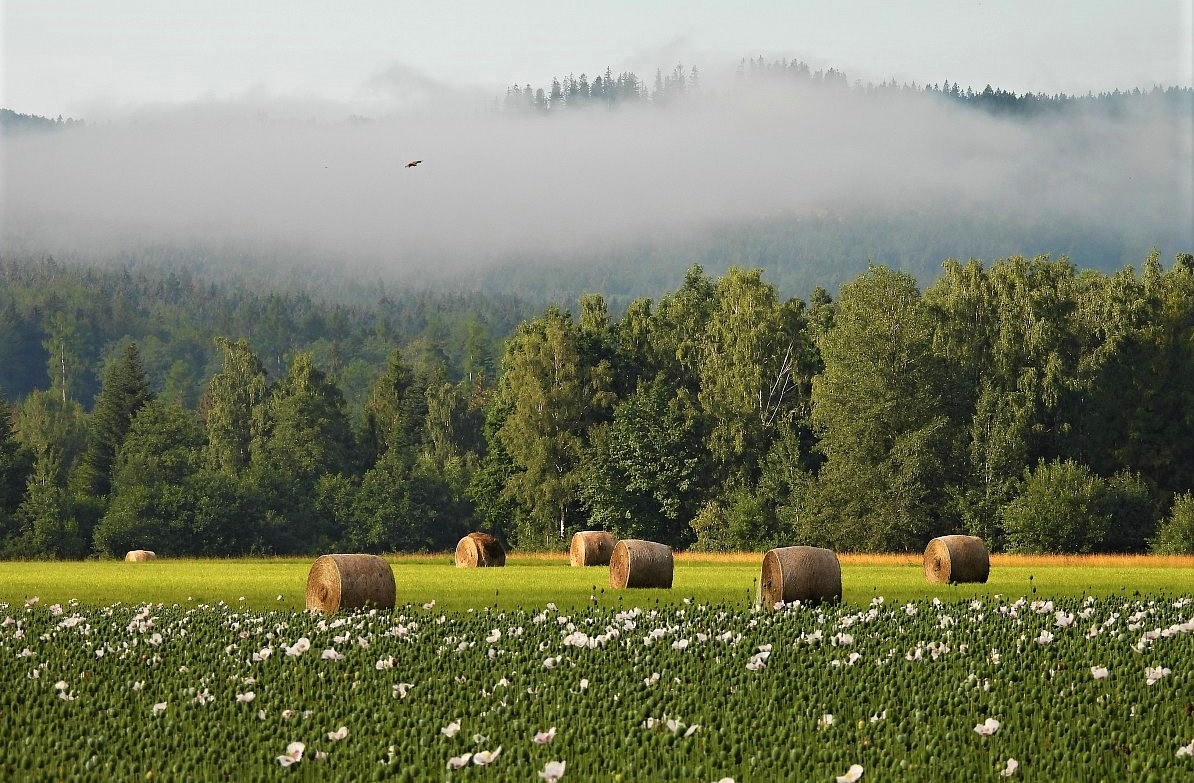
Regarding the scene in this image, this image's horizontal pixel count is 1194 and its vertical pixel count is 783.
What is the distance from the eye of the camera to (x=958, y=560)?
130 feet

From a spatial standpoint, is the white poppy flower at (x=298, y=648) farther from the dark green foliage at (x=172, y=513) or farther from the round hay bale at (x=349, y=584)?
the dark green foliage at (x=172, y=513)

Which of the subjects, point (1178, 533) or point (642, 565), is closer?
point (642, 565)

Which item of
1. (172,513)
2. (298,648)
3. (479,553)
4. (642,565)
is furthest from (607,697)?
(172,513)

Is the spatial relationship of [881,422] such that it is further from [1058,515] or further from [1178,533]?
[1178,533]

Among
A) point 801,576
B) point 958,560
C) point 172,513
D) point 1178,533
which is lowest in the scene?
point 172,513

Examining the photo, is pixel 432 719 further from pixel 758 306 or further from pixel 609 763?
pixel 758 306

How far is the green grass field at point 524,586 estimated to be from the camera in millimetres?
31828

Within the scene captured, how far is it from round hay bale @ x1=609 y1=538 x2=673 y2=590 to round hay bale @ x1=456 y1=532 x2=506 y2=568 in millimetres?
17314

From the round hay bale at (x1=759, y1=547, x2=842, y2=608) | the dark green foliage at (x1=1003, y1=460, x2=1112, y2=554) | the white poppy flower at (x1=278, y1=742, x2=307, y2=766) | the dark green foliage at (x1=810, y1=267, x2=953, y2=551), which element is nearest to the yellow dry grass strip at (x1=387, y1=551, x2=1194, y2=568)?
the dark green foliage at (x1=1003, y1=460, x2=1112, y2=554)

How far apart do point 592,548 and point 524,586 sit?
17.3m

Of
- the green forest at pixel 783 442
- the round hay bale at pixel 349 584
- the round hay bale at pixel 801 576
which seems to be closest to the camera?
the round hay bale at pixel 349 584

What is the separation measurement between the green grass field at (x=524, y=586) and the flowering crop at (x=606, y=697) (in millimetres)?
6734

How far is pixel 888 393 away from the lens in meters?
79.2

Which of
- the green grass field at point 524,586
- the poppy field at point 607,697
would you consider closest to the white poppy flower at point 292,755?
the poppy field at point 607,697
